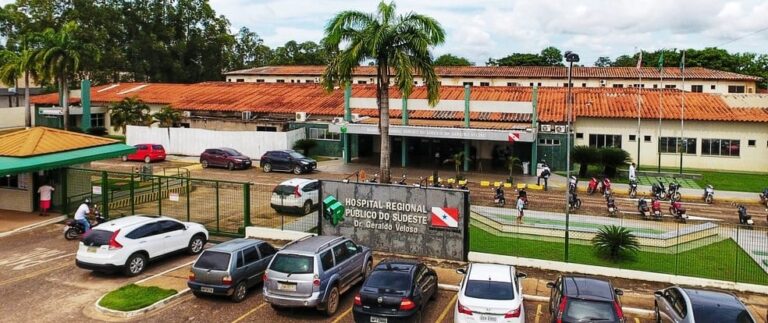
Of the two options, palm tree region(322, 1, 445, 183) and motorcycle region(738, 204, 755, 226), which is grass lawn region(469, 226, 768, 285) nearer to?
motorcycle region(738, 204, 755, 226)

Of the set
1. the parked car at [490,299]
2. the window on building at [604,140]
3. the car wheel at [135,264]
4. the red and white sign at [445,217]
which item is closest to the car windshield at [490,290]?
the parked car at [490,299]

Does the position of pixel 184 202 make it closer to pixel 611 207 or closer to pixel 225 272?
pixel 225 272

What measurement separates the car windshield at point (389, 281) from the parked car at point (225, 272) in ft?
12.1

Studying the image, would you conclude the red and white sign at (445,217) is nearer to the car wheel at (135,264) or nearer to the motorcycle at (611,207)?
the car wheel at (135,264)

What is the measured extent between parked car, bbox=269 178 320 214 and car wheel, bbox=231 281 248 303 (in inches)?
353

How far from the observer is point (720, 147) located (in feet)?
138

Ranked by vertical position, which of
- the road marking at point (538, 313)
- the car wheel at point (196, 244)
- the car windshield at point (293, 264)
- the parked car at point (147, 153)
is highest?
the parked car at point (147, 153)

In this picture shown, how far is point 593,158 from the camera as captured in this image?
37.6 meters

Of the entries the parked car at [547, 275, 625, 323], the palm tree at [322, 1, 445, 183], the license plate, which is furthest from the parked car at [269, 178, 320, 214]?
the parked car at [547, 275, 625, 323]

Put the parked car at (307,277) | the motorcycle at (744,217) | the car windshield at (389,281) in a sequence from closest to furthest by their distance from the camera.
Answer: the car windshield at (389,281) < the parked car at (307,277) < the motorcycle at (744,217)

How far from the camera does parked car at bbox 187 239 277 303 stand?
604 inches

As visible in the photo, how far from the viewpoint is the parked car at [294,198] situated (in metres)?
25.3

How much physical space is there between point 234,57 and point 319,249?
9880cm

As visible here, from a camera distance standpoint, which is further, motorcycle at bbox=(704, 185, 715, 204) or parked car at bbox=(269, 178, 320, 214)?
motorcycle at bbox=(704, 185, 715, 204)
